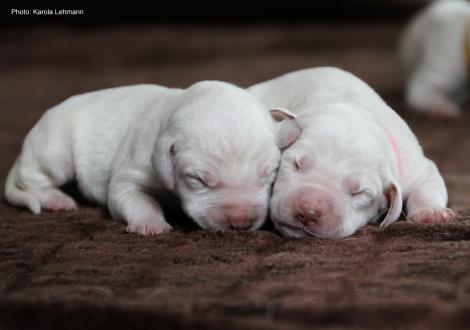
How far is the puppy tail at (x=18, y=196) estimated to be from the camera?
4135 mm

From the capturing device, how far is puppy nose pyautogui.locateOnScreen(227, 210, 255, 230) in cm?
342

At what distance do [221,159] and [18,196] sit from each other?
1.38 metres

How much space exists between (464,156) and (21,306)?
11.5 feet

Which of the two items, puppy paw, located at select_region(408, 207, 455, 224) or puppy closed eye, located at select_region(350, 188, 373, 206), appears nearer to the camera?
puppy closed eye, located at select_region(350, 188, 373, 206)

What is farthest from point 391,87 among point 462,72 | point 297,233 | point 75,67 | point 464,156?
point 297,233

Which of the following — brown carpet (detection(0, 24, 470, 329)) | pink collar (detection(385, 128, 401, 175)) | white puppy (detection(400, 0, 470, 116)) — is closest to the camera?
brown carpet (detection(0, 24, 470, 329))

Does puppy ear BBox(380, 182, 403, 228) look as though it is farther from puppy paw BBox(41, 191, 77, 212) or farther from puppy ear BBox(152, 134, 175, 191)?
puppy paw BBox(41, 191, 77, 212)

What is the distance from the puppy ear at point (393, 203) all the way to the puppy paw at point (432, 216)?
0.09 metres

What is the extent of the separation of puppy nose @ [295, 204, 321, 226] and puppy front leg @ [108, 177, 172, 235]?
2.00ft

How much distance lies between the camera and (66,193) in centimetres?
469

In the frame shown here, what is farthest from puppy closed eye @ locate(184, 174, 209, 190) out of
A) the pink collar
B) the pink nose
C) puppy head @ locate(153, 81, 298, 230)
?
the pink collar

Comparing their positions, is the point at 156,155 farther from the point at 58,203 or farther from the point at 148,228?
the point at 58,203

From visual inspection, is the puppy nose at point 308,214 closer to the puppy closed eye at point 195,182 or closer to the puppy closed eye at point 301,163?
the puppy closed eye at point 301,163

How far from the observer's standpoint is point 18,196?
4.26 metres
